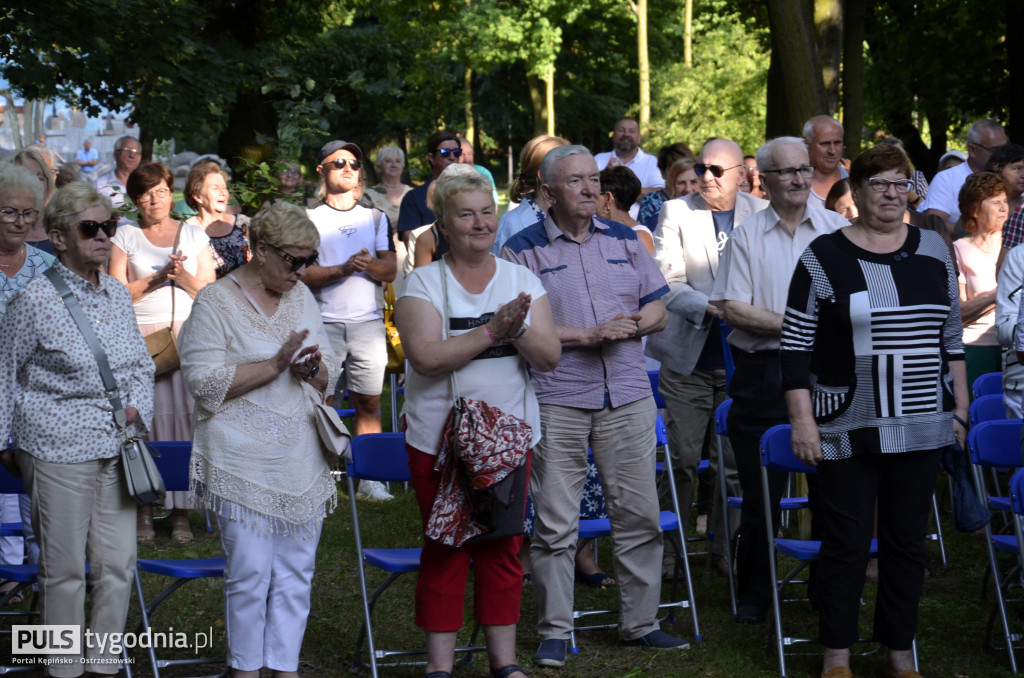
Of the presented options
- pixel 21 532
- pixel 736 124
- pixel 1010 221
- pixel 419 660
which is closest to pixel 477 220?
pixel 419 660

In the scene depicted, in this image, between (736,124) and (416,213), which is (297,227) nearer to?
(416,213)

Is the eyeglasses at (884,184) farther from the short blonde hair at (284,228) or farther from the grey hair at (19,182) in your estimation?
the grey hair at (19,182)

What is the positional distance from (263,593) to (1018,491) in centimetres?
307

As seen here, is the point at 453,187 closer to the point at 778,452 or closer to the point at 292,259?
the point at 292,259

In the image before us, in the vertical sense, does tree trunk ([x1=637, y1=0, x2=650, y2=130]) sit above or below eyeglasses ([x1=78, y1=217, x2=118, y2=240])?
above

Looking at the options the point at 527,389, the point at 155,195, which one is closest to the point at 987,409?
the point at 527,389

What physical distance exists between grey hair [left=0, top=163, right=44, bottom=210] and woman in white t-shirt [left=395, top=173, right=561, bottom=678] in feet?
5.52

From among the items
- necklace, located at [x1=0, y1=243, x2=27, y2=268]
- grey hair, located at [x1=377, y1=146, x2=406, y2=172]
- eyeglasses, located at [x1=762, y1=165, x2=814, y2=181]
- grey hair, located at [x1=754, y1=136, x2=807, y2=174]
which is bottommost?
necklace, located at [x1=0, y1=243, x2=27, y2=268]

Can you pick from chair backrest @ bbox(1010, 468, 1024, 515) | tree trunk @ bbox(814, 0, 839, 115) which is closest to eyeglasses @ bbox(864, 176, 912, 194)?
chair backrest @ bbox(1010, 468, 1024, 515)

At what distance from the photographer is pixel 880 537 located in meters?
5.14

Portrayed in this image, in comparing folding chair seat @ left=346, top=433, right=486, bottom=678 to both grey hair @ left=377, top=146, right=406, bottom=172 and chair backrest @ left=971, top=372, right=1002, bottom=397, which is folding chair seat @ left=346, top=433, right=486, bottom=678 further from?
grey hair @ left=377, top=146, right=406, bottom=172

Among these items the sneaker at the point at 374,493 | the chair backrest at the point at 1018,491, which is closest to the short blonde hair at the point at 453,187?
the chair backrest at the point at 1018,491

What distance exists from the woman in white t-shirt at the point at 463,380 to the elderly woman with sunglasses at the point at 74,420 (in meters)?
1.10

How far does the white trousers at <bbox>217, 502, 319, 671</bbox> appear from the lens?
4770 mm
